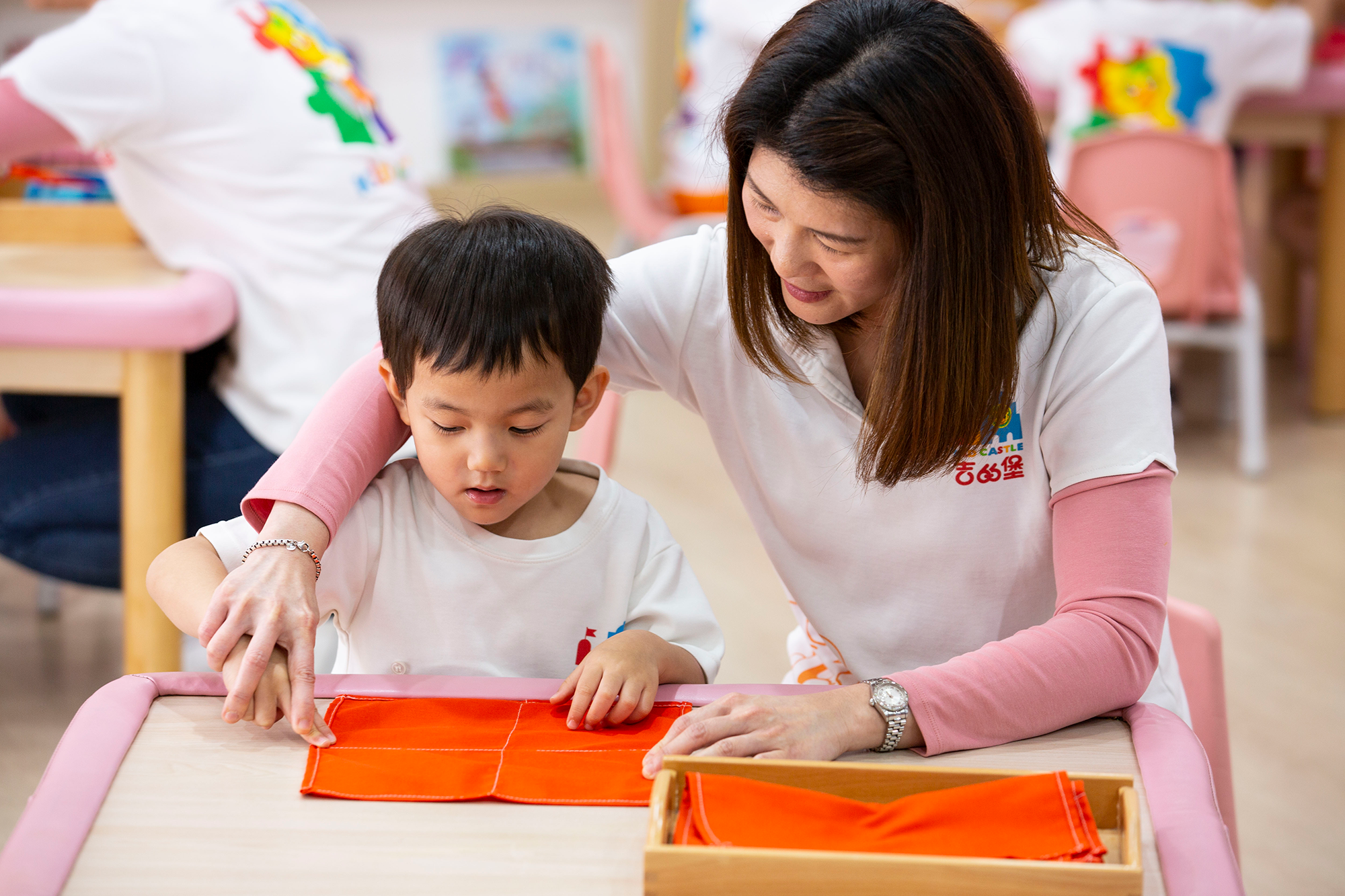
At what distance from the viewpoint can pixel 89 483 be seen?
166 centimetres

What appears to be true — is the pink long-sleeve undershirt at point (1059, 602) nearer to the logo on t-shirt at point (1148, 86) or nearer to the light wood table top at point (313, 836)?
the light wood table top at point (313, 836)

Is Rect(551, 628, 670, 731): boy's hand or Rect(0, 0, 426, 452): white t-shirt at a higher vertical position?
Rect(0, 0, 426, 452): white t-shirt

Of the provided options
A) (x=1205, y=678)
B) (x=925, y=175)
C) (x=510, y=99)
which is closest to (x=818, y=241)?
(x=925, y=175)

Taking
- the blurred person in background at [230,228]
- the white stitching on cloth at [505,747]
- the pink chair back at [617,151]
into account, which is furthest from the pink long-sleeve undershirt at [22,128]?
the pink chair back at [617,151]

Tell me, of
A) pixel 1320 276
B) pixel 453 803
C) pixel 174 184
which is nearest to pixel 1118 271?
pixel 453 803

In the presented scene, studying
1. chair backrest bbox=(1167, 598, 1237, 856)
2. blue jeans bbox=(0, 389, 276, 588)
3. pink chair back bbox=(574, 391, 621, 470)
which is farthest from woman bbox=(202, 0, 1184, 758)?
blue jeans bbox=(0, 389, 276, 588)

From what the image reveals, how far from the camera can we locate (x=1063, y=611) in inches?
35.4

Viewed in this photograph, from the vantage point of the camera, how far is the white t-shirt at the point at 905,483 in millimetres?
937

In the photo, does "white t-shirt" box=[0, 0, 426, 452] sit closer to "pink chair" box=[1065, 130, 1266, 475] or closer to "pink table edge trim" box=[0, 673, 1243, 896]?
"pink table edge trim" box=[0, 673, 1243, 896]

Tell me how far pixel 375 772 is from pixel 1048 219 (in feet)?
2.06

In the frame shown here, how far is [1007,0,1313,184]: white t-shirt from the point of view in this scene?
2.91m

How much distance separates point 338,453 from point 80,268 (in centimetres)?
94

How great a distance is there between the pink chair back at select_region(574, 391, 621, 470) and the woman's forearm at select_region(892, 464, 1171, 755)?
29.8 inches

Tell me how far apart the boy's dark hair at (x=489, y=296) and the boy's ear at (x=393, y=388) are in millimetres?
11
